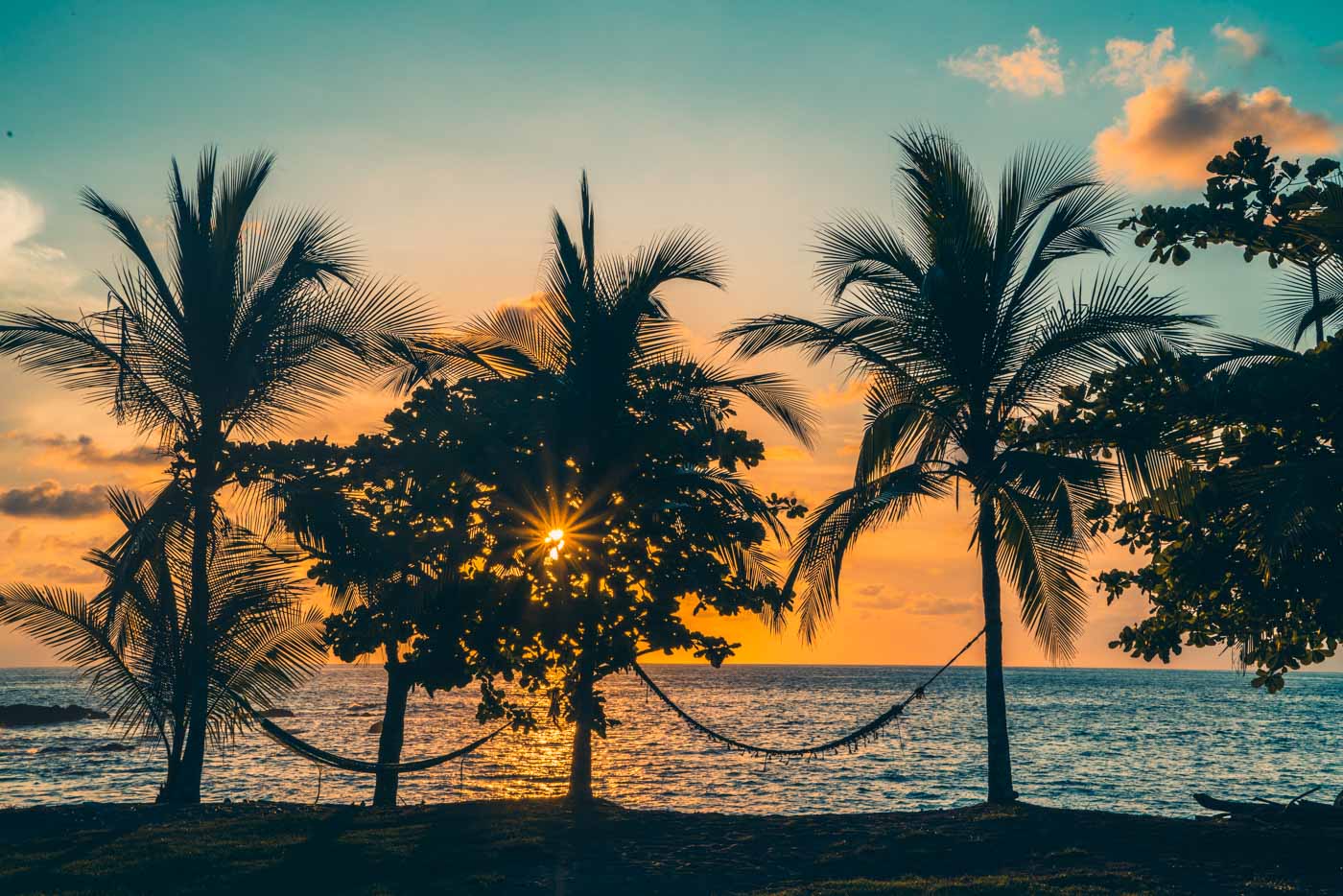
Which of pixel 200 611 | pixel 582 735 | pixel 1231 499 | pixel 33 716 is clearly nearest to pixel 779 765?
pixel 582 735

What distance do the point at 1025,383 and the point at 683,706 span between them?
269 ft

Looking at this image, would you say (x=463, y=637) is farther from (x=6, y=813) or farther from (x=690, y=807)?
(x=690, y=807)

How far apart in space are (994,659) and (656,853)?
16.0ft

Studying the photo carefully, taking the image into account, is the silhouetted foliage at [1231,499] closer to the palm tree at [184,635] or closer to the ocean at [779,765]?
the ocean at [779,765]

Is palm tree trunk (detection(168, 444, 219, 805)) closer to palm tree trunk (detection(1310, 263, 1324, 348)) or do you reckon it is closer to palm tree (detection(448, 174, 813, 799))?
palm tree (detection(448, 174, 813, 799))

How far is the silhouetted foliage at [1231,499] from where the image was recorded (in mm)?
9078

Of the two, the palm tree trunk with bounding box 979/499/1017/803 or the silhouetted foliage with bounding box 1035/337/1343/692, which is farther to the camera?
the palm tree trunk with bounding box 979/499/1017/803

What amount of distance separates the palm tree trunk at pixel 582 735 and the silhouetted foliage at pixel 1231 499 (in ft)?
21.1

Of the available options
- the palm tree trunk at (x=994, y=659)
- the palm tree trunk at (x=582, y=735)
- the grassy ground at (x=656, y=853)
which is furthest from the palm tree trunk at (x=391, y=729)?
the palm tree trunk at (x=994, y=659)

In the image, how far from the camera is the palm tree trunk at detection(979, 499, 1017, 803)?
40.4 ft

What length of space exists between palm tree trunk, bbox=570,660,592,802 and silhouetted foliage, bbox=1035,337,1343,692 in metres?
6.44

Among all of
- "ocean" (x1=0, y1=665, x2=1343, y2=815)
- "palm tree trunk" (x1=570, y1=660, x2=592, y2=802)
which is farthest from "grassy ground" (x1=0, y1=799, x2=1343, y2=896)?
"ocean" (x1=0, y1=665, x2=1343, y2=815)

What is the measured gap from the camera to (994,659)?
1234 centimetres

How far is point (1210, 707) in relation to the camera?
273 ft
